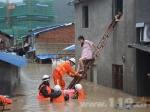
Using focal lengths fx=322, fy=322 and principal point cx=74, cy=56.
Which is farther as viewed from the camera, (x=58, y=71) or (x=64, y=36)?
(x=64, y=36)

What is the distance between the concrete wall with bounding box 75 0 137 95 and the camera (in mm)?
14211

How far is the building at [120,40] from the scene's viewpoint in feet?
45.3

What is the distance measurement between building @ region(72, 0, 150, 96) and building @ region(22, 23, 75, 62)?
19577mm

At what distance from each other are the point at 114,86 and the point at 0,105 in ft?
24.1

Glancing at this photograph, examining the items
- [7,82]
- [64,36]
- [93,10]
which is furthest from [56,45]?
[7,82]

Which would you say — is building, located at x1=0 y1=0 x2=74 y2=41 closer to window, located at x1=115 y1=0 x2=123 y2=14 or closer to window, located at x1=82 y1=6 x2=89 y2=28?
window, located at x1=82 y1=6 x2=89 y2=28

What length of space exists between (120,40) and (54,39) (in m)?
26.5

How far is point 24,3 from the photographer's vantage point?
55500mm

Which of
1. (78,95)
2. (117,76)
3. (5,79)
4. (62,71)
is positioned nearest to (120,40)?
(117,76)

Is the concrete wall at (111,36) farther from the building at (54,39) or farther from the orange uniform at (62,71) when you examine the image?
the building at (54,39)

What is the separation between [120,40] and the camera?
1549cm

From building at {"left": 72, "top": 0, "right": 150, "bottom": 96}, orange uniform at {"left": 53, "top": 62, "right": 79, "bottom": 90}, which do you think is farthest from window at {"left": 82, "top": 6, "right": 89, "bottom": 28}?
orange uniform at {"left": 53, "top": 62, "right": 79, "bottom": 90}

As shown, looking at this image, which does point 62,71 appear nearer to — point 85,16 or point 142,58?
point 142,58

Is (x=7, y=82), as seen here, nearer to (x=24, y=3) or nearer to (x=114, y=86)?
(x=114, y=86)
